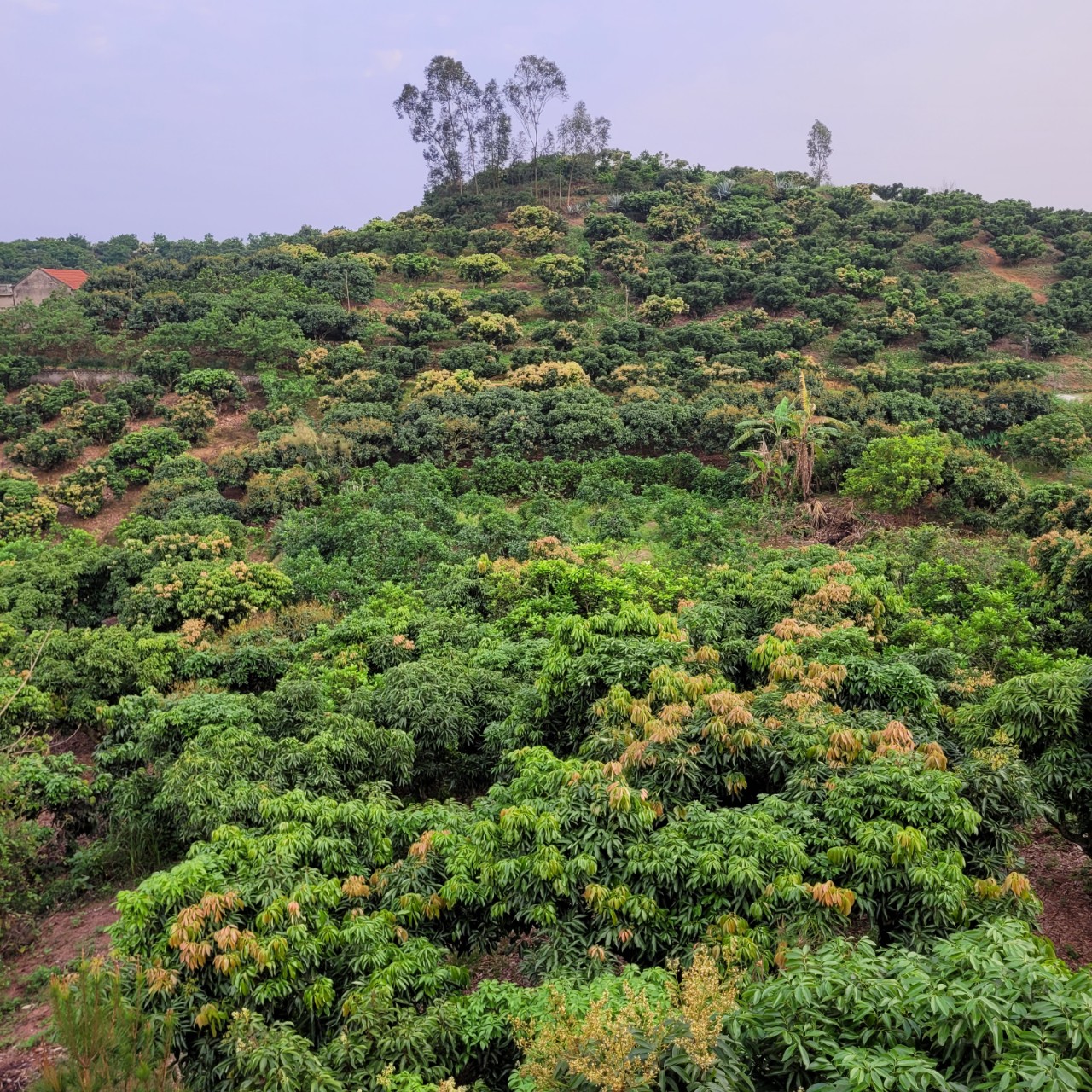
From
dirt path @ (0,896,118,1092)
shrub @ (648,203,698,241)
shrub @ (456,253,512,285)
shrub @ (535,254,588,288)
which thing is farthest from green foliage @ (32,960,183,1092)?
shrub @ (648,203,698,241)

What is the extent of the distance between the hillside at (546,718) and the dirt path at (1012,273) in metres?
11.3

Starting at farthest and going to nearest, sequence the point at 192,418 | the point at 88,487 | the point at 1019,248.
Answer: the point at 1019,248, the point at 192,418, the point at 88,487

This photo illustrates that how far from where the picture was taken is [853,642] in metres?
9.37

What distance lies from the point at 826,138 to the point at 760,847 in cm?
6709

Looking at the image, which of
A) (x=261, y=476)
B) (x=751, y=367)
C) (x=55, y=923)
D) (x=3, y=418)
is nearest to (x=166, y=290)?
(x=3, y=418)

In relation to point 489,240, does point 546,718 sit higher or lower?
lower

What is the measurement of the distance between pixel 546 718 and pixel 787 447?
13.5m

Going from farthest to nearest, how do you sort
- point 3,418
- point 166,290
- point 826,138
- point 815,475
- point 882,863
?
1. point 826,138
2. point 166,290
3. point 3,418
4. point 815,475
5. point 882,863

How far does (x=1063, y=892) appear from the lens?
26.8 feet

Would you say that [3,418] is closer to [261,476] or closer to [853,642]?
[261,476]

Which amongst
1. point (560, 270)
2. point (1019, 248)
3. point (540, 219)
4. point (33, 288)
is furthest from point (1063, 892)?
point (33, 288)

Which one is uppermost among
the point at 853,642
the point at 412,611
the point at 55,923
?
the point at 853,642

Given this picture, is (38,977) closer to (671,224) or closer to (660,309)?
(660,309)

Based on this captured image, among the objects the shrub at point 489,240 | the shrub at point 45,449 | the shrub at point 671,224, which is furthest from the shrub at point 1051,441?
the shrub at point 45,449
